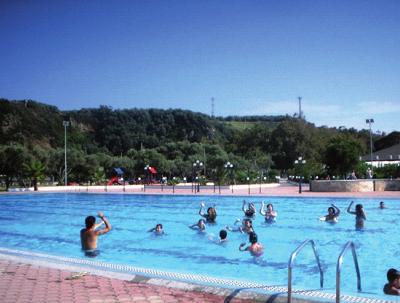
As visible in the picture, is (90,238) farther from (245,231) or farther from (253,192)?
(253,192)

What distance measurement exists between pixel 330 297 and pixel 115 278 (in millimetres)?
2976

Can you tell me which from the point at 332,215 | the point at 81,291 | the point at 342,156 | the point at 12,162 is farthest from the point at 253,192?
the point at 81,291

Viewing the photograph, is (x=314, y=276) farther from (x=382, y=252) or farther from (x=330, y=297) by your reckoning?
(x=330, y=297)

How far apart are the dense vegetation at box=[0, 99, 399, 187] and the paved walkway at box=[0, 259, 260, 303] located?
35.8 metres

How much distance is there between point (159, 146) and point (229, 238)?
78.8 meters

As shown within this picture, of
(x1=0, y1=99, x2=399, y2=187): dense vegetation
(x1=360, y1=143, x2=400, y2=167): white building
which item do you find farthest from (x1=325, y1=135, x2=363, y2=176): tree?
(x1=360, y1=143, x2=400, y2=167): white building

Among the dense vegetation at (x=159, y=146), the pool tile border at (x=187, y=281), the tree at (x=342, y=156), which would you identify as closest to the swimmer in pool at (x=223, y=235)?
the pool tile border at (x=187, y=281)

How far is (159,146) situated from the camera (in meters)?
92.6

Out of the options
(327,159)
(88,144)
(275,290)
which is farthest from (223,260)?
(88,144)

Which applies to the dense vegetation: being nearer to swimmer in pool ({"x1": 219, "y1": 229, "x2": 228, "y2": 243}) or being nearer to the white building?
the white building

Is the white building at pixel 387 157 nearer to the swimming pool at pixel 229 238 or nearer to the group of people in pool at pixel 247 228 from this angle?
the swimming pool at pixel 229 238

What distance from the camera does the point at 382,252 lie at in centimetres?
1242

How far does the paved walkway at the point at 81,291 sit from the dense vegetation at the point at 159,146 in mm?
35843

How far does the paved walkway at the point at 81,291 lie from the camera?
5.69 meters
